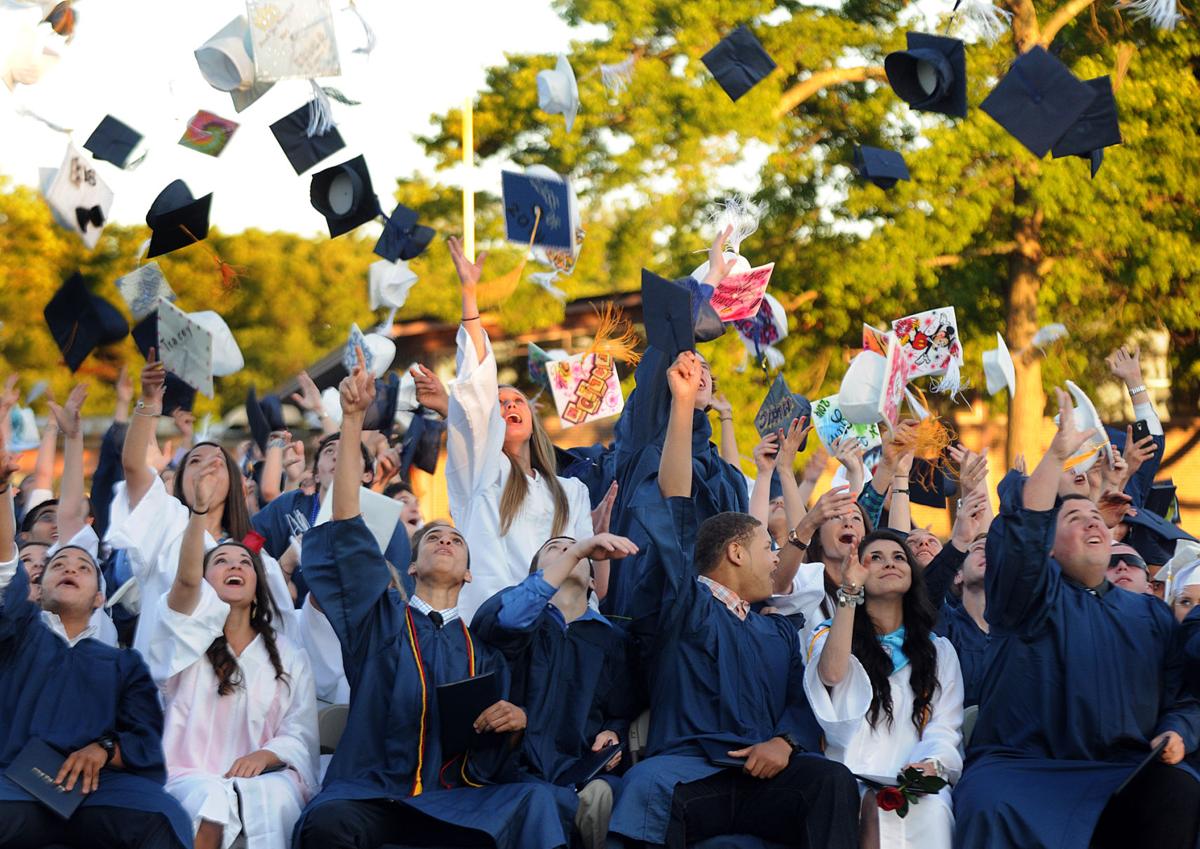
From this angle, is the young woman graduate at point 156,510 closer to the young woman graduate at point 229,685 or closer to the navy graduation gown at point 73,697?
the young woman graduate at point 229,685

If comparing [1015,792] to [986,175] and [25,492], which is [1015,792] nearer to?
[25,492]

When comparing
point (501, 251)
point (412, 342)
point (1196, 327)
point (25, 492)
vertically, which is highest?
point (25, 492)

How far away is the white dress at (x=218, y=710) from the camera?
5.96 m

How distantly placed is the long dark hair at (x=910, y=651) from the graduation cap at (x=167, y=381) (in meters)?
3.97

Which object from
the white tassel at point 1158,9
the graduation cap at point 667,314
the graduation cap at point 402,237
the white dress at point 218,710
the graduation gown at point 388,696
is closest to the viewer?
the graduation gown at point 388,696

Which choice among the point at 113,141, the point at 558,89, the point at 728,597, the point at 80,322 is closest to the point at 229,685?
the point at 728,597

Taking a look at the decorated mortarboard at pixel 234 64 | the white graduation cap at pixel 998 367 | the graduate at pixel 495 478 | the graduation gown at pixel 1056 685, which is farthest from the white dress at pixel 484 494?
the white graduation cap at pixel 998 367

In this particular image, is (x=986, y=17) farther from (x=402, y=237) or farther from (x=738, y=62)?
(x=402, y=237)

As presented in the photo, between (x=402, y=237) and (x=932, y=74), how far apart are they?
3.34m

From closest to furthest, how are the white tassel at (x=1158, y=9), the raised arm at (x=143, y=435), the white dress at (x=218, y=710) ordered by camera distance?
the white dress at (x=218, y=710), the raised arm at (x=143, y=435), the white tassel at (x=1158, y=9)

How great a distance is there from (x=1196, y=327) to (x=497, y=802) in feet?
41.7

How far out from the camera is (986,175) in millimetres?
16000

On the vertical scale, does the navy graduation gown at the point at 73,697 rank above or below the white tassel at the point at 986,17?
below

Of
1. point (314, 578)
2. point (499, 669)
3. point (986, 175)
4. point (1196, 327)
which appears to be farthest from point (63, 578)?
point (1196, 327)
